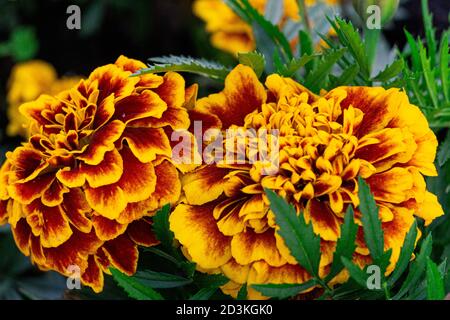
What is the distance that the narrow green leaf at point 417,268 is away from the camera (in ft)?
2.10

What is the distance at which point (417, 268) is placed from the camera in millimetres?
644

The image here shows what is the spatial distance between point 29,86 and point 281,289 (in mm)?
928

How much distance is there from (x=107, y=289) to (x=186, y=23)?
924 mm

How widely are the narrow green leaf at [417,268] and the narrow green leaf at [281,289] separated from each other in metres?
0.09

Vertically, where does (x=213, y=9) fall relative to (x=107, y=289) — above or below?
above

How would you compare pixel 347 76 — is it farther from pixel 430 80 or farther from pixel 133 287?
pixel 133 287

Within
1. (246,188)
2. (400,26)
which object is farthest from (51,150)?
(400,26)

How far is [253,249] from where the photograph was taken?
0.62 metres

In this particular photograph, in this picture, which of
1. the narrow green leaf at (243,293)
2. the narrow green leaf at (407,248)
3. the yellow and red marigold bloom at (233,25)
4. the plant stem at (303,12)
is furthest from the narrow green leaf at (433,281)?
the yellow and red marigold bloom at (233,25)

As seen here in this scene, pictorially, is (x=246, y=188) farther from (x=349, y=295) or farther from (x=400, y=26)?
(x=400, y=26)

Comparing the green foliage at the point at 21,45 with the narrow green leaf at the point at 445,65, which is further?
the green foliage at the point at 21,45

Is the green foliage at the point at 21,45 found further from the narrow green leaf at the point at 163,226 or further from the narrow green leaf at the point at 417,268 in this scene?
the narrow green leaf at the point at 417,268

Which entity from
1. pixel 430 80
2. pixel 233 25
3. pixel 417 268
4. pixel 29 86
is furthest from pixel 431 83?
pixel 29 86

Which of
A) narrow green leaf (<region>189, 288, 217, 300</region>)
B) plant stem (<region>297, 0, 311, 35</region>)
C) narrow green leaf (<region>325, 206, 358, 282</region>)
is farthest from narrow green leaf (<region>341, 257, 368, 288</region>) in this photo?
plant stem (<region>297, 0, 311, 35</region>)
